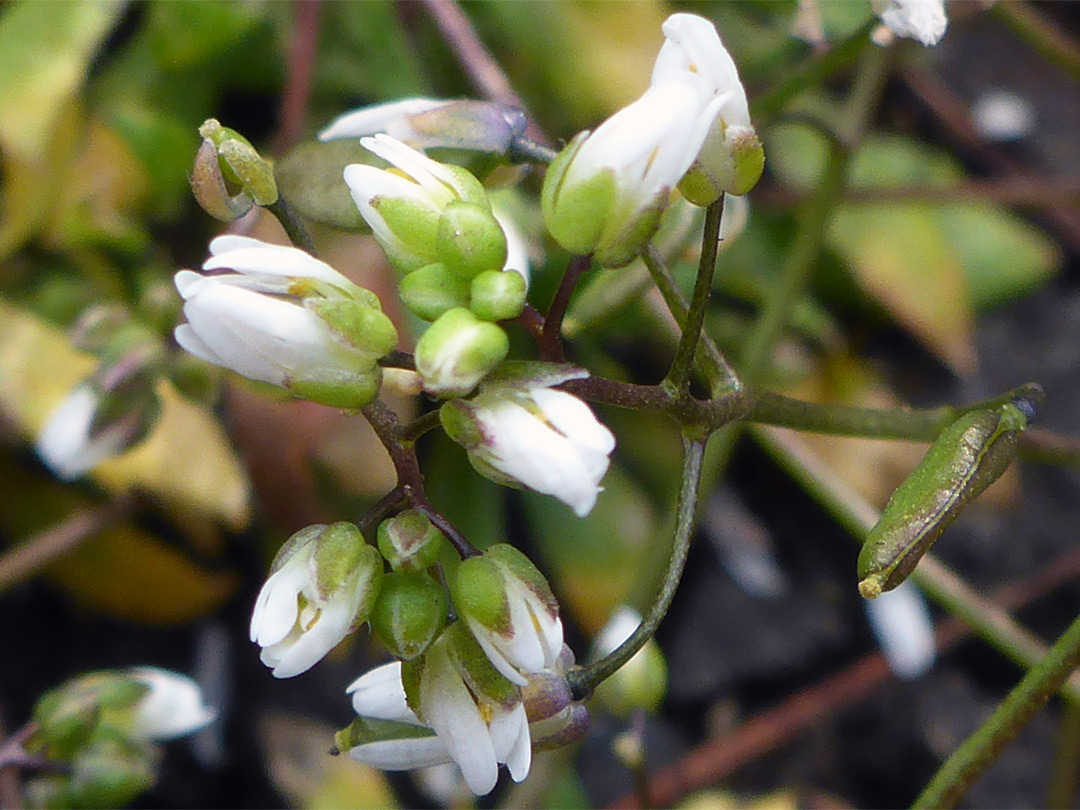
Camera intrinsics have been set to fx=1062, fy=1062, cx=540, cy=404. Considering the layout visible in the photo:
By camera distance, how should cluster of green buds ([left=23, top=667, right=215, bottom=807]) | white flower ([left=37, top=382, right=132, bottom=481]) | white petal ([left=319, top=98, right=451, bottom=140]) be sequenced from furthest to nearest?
white flower ([left=37, top=382, right=132, bottom=481]), cluster of green buds ([left=23, top=667, right=215, bottom=807]), white petal ([left=319, top=98, right=451, bottom=140])

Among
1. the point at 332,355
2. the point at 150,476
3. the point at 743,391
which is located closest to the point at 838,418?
the point at 743,391

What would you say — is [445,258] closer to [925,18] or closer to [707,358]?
[707,358]

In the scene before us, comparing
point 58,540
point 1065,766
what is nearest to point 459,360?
point 58,540

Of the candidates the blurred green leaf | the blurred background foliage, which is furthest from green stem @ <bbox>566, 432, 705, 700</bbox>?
the blurred green leaf

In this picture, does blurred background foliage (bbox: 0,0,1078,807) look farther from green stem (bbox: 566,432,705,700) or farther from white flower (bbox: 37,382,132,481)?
green stem (bbox: 566,432,705,700)

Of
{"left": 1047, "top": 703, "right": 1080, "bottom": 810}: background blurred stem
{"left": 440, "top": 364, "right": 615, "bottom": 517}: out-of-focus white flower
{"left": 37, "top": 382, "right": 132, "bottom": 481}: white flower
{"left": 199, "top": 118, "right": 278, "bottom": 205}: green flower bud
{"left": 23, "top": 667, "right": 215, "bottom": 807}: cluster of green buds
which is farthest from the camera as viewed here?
{"left": 1047, "top": 703, "right": 1080, "bottom": 810}: background blurred stem

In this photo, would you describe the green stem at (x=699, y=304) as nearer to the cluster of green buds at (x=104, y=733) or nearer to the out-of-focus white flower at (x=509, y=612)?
the out-of-focus white flower at (x=509, y=612)
